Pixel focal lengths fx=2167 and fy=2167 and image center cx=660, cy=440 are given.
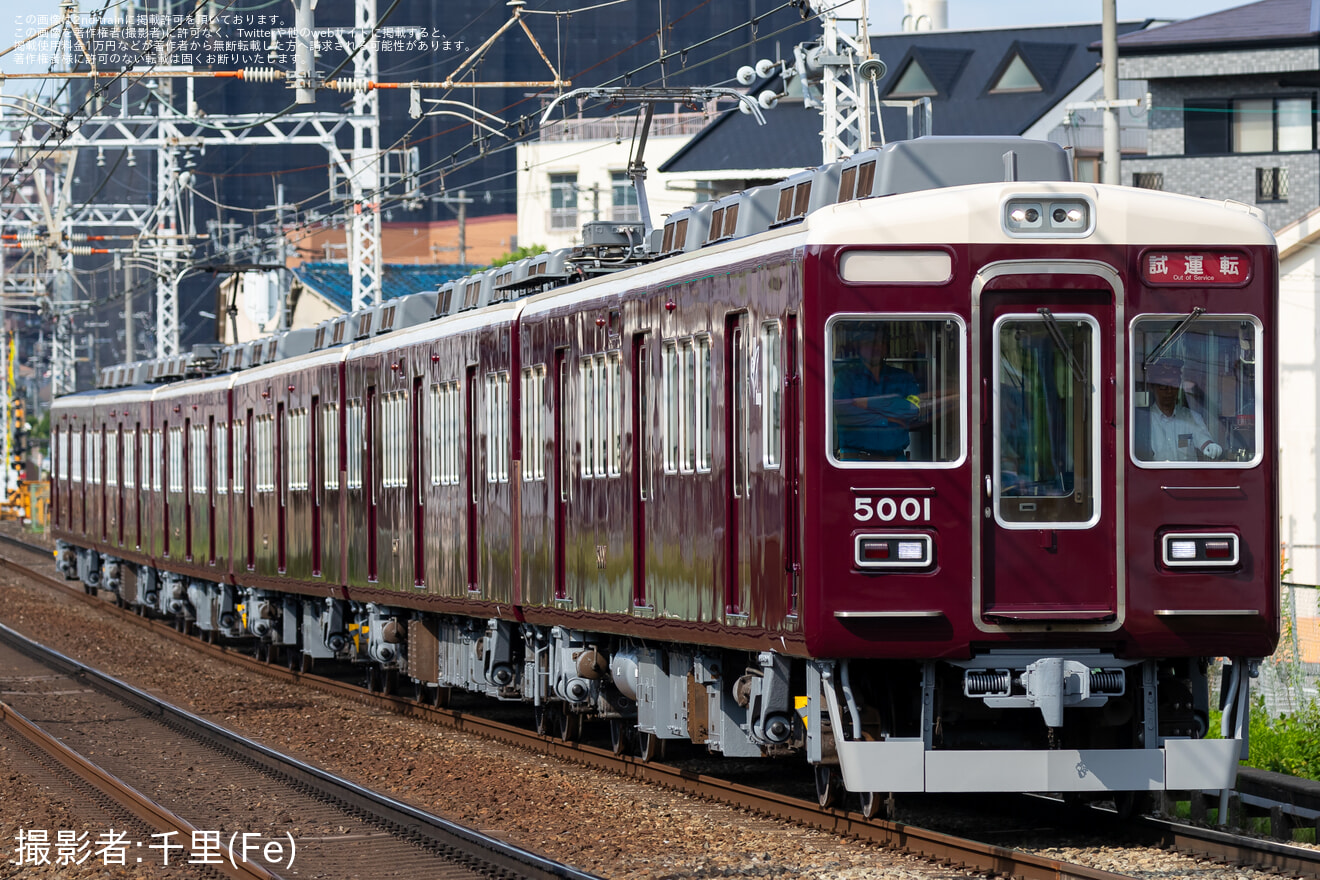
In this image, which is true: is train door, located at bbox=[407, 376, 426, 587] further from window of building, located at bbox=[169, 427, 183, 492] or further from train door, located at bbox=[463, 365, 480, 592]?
window of building, located at bbox=[169, 427, 183, 492]

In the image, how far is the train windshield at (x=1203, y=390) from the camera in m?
10.1

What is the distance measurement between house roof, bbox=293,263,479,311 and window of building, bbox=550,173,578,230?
434cm

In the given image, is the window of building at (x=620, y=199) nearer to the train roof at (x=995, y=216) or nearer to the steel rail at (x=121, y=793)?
the steel rail at (x=121, y=793)

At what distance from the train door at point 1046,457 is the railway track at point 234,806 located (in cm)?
245

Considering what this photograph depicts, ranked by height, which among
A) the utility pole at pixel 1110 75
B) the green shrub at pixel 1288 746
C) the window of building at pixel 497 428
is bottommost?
the green shrub at pixel 1288 746

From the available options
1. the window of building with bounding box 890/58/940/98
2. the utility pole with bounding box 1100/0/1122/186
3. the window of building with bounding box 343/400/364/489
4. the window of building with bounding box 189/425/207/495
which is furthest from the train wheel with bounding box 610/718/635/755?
the window of building with bounding box 890/58/940/98

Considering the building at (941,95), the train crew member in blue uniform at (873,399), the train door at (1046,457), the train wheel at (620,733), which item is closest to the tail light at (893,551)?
the train door at (1046,457)

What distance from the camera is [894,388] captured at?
998 cm

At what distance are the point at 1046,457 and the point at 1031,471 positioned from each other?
98mm

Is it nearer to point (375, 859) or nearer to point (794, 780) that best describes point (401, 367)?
point (794, 780)

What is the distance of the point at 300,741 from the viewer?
1677 cm

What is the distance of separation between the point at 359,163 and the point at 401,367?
1260 cm

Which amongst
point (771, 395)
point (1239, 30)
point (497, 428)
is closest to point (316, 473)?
point (497, 428)

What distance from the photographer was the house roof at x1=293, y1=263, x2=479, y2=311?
54.3 m
